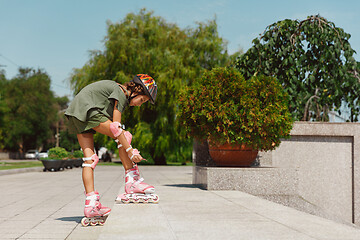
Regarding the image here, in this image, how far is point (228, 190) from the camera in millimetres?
6961

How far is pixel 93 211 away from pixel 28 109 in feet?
177

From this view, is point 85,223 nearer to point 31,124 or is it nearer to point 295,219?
point 295,219

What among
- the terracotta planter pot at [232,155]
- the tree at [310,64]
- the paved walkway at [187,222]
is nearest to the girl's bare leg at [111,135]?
the paved walkway at [187,222]

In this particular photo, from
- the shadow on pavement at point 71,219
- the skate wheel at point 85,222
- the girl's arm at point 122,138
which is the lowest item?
the shadow on pavement at point 71,219

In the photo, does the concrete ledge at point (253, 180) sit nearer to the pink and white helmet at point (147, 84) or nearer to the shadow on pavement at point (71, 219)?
the shadow on pavement at point (71, 219)

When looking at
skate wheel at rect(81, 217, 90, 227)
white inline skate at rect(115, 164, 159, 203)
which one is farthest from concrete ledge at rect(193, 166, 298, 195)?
skate wheel at rect(81, 217, 90, 227)

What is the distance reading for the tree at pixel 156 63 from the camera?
26.2 metres

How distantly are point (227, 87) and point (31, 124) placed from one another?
2087 inches

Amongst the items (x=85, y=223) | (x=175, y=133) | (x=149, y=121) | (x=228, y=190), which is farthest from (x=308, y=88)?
(x=149, y=121)

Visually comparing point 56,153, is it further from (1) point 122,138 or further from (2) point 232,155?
(1) point 122,138

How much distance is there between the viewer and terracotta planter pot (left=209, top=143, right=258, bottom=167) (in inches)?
290

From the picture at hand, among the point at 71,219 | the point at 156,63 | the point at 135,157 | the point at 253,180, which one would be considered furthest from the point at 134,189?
the point at 156,63

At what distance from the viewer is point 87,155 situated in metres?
4.42

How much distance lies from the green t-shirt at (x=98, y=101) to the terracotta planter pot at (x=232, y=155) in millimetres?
3280
